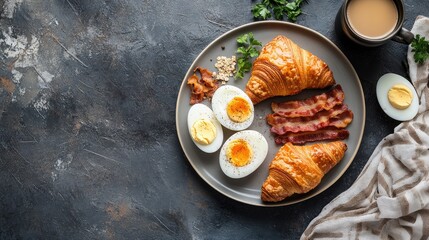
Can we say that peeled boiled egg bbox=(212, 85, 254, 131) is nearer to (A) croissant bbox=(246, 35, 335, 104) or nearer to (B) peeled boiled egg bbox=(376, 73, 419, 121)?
(A) croissant bbox=(246, 35, 335, 104)

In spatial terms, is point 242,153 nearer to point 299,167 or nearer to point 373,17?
point 299,167

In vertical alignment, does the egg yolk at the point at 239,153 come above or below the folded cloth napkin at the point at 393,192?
above

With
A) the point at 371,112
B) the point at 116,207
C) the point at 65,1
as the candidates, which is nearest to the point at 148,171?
the point at 116,207

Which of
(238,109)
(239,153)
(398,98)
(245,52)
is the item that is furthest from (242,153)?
(398,98)

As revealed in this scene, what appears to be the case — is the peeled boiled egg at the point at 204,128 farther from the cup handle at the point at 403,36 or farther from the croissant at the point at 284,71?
the cup handle at the point at 403,36

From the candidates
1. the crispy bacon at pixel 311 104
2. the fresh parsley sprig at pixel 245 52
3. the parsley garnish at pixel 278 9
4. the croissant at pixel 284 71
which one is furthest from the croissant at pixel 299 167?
the parsley garnish at pixel 278 9

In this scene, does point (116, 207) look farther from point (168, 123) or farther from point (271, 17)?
point (271, 17)
